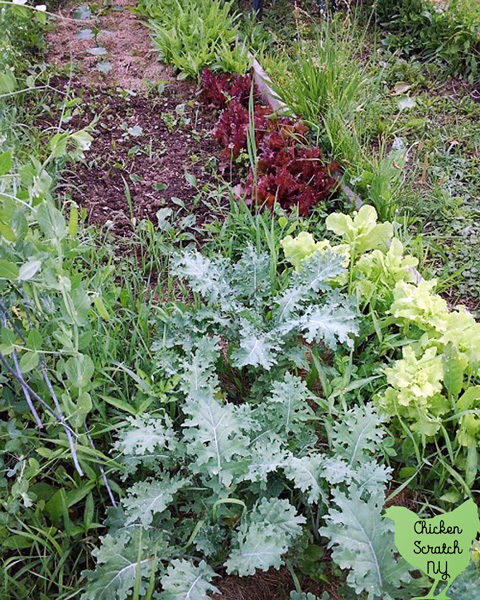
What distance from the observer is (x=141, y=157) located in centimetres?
340

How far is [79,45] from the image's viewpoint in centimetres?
426

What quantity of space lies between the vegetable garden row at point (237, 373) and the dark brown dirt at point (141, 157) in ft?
0.10

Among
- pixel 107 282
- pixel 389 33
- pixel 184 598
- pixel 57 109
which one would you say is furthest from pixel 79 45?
pixel 184 598

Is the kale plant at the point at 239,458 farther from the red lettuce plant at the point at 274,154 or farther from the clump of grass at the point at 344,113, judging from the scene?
the clump of grass at the point at 344,113

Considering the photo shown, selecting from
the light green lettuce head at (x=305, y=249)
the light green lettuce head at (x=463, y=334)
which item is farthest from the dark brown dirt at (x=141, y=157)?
the light green lettuce head at (x=463, y=334)

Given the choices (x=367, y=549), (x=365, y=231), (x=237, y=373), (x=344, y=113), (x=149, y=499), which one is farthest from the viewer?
(x=344, y=113)

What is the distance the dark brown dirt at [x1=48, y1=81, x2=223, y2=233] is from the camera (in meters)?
3.10

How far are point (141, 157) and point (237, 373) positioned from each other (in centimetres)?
164

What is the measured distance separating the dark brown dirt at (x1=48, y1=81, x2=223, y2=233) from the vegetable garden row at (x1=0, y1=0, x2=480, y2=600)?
0.03m

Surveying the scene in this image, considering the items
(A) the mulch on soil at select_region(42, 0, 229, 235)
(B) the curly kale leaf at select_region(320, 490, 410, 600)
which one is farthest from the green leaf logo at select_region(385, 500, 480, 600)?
(A) the mulch on soil at select_region(42, 0, 229, 235)

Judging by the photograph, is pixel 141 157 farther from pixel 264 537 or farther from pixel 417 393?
pixel 264 537

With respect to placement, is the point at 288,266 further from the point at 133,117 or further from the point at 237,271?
the point at 133,117

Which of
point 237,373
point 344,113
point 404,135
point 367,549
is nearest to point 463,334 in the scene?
point 237,373

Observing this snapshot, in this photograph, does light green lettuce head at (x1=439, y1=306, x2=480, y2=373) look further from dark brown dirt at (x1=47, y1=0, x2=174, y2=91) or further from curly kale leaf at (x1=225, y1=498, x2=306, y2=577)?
dark brown dirt at (x1=47, y1=0, x2=174, y2=91)
